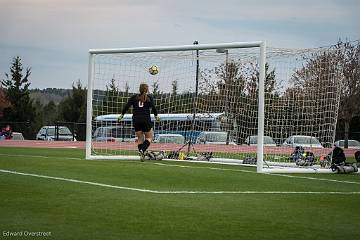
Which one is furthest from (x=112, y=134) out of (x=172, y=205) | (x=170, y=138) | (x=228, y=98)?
(x=172, y=205)

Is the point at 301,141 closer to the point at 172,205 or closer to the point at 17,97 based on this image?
the point at 172,205

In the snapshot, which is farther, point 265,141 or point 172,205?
point 265,141

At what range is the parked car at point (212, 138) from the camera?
22431 millimetres

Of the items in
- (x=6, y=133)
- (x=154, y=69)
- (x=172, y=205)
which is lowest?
(x=172, y=205)

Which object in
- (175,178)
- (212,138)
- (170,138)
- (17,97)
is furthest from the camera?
(17,97)

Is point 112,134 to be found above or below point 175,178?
above

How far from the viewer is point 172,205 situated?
9.18 meters

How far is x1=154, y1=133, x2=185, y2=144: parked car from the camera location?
24570 millimetres

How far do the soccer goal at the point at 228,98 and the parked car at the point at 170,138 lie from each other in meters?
1.00

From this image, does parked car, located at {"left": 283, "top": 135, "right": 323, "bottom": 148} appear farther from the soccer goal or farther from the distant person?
the distant person

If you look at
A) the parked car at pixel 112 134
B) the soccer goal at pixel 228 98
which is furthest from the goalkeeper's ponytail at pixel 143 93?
the parked car at pixel 112 134

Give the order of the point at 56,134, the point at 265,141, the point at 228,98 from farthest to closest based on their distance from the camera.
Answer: the point at 56,134 < the point at 228,98 < the point at 265,141

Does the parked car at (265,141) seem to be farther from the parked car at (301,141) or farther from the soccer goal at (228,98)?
the parked car at (301,141)

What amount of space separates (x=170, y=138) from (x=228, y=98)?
5.11 m
